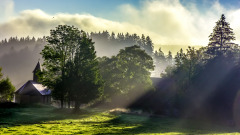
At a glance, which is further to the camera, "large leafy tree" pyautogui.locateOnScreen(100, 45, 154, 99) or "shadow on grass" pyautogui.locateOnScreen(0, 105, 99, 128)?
"large leafy tree" pyautogui.locateOnScreen(100, 45, 154, 99)

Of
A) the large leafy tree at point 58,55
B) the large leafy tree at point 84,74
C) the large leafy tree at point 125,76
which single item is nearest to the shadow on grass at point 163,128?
the large leafy tree at point 84,74

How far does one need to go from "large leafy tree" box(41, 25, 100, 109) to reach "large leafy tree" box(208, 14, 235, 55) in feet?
130

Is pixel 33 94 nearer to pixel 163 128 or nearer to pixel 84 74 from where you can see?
pixel 84 74

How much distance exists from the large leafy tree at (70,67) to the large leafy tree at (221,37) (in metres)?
39.7

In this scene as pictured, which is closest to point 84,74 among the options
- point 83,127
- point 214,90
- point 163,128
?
point 83,127

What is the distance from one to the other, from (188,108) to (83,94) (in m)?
25.5

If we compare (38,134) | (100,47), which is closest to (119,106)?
(38,134)

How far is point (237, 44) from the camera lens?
2306 inches

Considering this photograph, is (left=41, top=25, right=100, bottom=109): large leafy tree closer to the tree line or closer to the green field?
the green field

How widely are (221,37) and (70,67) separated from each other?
46148 mm

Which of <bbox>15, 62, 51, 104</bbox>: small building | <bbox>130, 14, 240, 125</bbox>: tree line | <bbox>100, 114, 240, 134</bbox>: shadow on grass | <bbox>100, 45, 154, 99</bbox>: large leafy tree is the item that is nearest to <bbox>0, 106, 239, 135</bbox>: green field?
<bbox>100, 114, 240, 134</bbox>: shadow on grass

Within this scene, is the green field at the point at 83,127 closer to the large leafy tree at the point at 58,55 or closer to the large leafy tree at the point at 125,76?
the large leafy tree at the point at 58,55

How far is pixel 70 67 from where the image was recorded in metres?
38.1

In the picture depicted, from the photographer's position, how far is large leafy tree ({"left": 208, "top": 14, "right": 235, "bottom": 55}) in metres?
59.1
